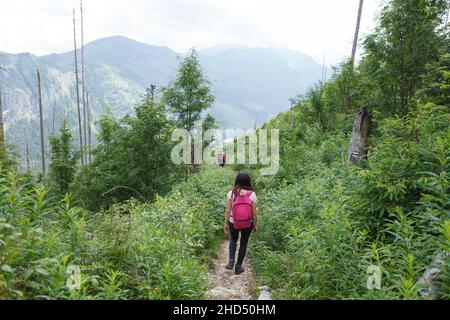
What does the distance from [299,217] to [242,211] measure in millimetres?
1744

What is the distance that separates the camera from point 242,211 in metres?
5.89

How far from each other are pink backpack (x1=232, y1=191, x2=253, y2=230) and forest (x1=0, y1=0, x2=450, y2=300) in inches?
34.6

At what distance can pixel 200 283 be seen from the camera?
480 cm

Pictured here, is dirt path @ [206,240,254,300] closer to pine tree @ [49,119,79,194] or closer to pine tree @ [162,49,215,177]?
pine tree @ [162,49,215,177]

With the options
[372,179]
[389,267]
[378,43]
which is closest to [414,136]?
[372,179]

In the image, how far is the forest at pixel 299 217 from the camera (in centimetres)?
354

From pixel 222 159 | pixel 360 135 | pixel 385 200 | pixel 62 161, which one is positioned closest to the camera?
pixel 385 200

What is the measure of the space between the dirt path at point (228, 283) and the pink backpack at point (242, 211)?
43.9 inches

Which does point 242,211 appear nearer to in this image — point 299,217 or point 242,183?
point 242,183

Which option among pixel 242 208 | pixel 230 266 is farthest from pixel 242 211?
pixel 230 266

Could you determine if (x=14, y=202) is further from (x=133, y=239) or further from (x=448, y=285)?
(x=448, y=285)

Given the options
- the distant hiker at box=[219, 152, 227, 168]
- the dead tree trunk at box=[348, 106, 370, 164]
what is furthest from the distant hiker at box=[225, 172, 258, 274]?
the distant hiker at box=[219, 152, 227, 168]

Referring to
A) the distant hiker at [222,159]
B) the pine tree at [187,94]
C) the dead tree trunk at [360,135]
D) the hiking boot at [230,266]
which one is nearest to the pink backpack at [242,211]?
the hiking boot at [230,266]

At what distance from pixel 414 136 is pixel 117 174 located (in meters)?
11.1
